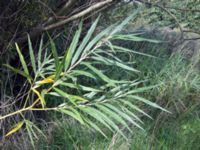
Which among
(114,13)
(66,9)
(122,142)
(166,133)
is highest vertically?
(66,9)

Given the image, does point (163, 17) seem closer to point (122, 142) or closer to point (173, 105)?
point (173, 105)

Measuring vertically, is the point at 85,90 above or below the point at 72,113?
below

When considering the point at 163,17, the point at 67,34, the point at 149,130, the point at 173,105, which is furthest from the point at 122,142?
the point at 163,17

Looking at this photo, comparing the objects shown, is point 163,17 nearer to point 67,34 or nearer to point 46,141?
point 67,34

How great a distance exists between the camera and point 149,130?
3779 mm

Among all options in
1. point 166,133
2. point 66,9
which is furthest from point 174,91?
point 66,9

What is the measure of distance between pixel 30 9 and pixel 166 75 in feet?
5.11

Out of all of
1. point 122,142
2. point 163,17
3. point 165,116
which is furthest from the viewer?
point 163,17

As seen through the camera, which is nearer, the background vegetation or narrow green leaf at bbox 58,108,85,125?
narrow green leaf at bbox 58,108,85,125

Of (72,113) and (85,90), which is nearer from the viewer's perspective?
(72,113)

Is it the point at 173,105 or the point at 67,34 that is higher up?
the point at 67,34

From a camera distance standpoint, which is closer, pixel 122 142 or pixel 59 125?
pixel 122 142

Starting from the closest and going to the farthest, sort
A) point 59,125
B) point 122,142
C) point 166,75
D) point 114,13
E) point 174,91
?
1. point 122,142
2. point 59,125
3. point 174,91
4. point 166,75
5. point 114,13

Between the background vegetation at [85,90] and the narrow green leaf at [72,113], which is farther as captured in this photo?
the background vegetation at [85,90]
